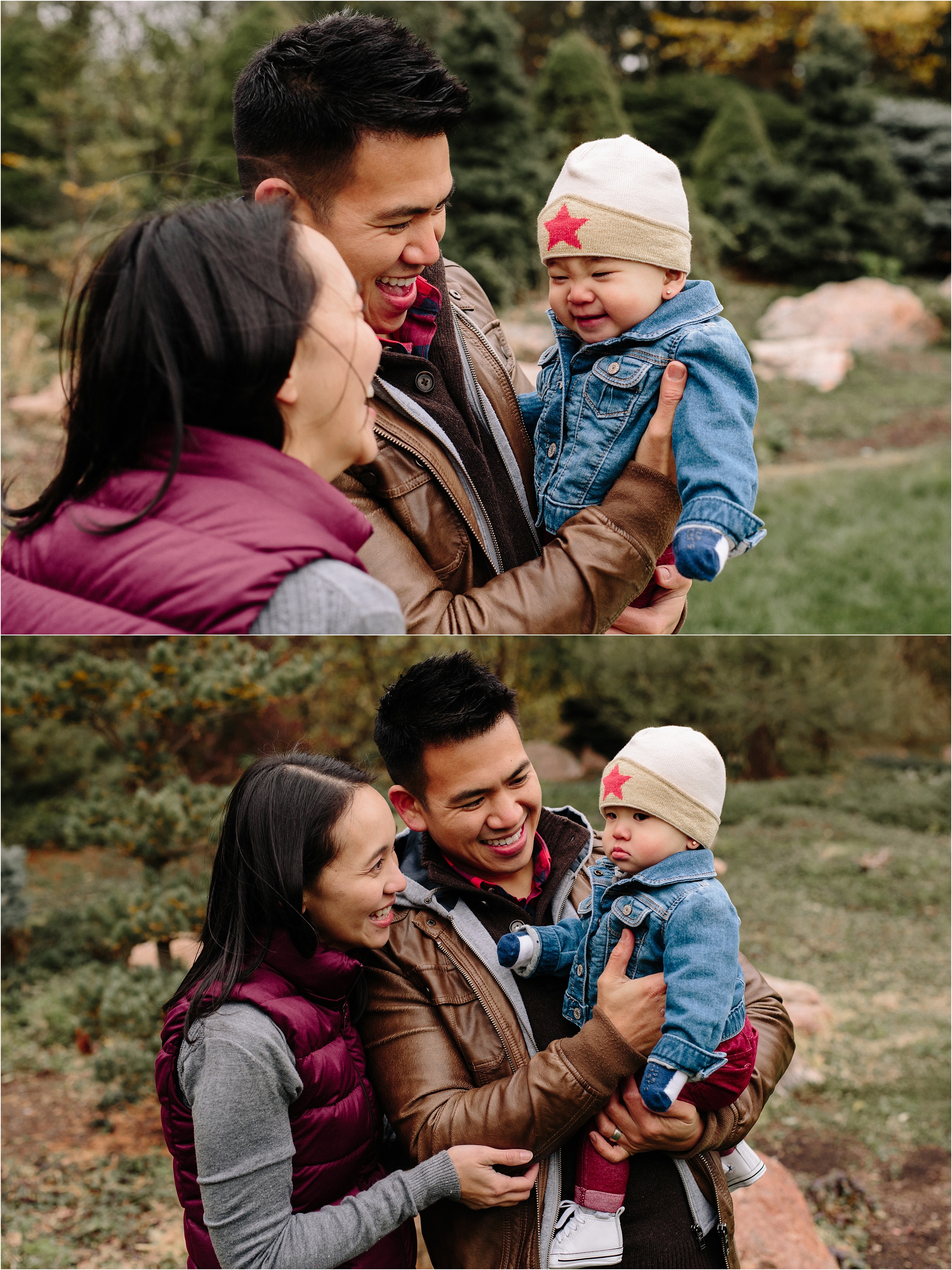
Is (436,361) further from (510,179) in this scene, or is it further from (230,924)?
(510,179)

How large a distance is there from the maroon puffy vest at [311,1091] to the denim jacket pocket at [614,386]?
1317 mm

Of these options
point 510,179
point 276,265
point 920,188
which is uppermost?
point 276,265

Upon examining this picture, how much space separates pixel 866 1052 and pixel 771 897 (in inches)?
46.3

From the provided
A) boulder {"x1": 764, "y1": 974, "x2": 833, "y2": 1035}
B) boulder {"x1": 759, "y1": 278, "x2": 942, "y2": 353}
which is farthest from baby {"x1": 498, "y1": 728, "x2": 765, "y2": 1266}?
boulder {"x1": 759, "y1": 278, "x2": 942, "y2": 353}

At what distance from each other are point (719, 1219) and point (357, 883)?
113 cm

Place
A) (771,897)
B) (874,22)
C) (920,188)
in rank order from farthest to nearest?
(874,22) < (920,188) < (771,897)

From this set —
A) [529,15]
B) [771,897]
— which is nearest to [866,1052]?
[771,897]

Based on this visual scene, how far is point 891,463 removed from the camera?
9.96 m

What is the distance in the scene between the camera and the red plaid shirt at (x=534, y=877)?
2.47 meters

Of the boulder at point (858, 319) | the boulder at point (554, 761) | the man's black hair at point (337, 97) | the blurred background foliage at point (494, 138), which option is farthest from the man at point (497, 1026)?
the boulder at point (858, 319)

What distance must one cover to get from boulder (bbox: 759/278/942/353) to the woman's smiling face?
37.8ft

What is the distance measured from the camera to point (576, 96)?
1369 centimetres

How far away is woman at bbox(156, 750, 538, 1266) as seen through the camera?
2008 millimetres

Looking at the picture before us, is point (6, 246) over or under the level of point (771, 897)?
over
